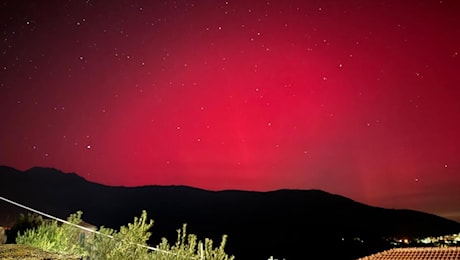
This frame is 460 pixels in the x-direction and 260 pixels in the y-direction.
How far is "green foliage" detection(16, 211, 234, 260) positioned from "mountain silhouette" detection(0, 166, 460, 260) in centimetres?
5397

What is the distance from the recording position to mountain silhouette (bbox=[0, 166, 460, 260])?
211 ft

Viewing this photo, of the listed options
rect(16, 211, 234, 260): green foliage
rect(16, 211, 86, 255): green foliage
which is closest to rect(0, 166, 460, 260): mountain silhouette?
rect(16, 211, 86, 255): green foliage

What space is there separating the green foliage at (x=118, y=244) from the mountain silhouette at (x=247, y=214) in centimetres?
5397

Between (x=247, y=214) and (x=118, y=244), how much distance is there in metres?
81.4

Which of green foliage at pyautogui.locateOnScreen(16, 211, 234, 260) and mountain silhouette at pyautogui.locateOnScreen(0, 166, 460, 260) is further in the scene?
mountain silhouette at pyautogui.locateOnScreen(0, 166, 460, 260)

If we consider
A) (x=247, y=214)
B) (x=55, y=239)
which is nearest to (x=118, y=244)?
(x=55, y=239)

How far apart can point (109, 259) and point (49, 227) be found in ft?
7.02

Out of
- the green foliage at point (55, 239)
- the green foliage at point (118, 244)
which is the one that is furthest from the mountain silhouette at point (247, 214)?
the green foliage at point (118, 244)

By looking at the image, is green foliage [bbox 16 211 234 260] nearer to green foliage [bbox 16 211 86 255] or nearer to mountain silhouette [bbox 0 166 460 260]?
green foliage [bbox 16 211 86 255]

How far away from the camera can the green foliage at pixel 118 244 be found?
5082 millimetres

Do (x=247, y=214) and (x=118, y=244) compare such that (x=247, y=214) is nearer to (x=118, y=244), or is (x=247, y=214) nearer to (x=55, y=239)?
(x=55, y=239)

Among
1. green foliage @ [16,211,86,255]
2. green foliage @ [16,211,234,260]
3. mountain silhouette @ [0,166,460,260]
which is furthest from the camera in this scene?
mountain silhouette @ [0,166,460,260]

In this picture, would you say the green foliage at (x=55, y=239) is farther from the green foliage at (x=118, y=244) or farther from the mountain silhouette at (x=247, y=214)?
the mountain silhouette at (x=247, y=214)

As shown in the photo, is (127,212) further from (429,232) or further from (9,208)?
(9,208)
